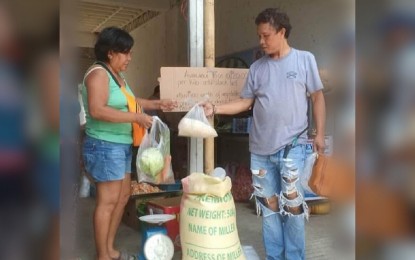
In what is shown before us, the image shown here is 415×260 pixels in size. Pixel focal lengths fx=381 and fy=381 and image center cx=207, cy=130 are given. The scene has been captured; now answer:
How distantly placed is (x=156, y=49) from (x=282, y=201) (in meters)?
6.13

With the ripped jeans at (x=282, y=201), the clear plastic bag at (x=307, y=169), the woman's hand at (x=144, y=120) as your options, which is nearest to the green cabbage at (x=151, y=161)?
the woman's hand at (x=144, y=120)

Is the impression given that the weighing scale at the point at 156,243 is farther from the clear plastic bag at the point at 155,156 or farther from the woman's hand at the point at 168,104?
the woman's hand at the point at 168,104

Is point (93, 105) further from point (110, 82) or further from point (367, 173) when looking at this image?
point (367, 173)

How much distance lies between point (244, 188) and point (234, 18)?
2560 mm

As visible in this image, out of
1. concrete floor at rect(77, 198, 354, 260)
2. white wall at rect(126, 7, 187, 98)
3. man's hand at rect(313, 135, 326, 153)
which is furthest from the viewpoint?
white wall at rect(126, 7, 187, 98)

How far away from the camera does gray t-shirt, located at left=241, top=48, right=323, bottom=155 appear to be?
84.7 inches

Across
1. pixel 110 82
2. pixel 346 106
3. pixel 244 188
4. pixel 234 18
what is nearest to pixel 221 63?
pixel 234 18

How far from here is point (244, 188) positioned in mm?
4734

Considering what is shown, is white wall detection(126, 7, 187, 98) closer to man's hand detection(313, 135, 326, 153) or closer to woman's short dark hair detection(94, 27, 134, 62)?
woman's short dark hair detection(94, 27, 134, 62)

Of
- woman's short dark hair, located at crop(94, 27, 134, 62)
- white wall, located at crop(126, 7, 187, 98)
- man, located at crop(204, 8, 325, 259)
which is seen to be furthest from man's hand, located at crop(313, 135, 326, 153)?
white wall, located at crop(126, 7, 187, 98)

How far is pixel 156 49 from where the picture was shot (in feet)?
25.6

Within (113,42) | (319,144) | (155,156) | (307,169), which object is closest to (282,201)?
(307,169)

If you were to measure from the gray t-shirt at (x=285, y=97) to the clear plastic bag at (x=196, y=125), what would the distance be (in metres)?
0.35

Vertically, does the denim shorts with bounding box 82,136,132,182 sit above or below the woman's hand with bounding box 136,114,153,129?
below
